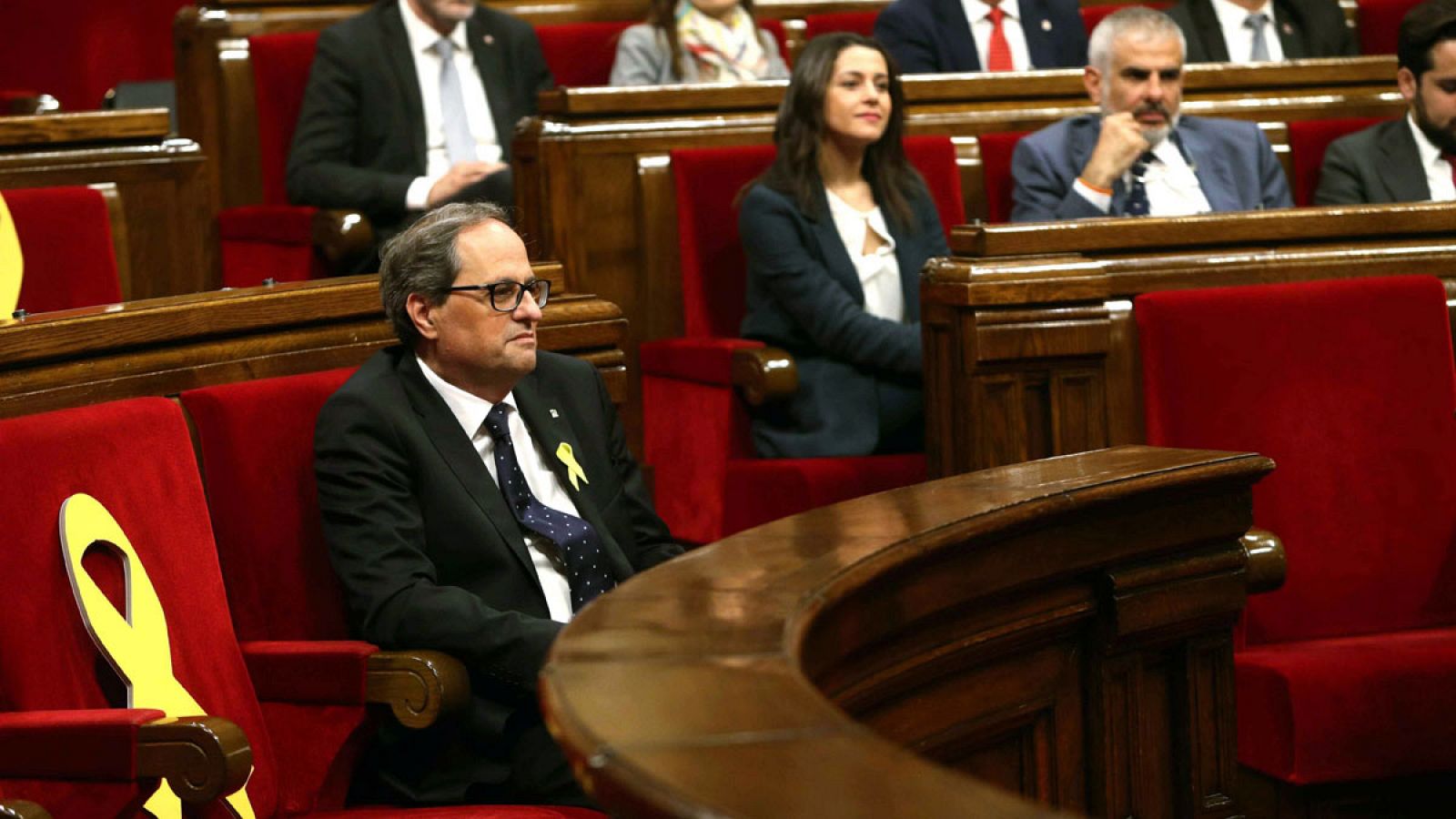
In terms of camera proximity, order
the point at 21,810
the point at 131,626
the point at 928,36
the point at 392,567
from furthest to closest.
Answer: the point at 928,36 < the point at 392,567 < the point at 131,626 < the point at 21,810

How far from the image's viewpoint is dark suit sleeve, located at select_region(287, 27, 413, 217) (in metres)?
2.50

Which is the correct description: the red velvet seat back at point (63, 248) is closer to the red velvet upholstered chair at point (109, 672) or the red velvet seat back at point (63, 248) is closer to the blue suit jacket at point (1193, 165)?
the red velvet upholstered chair at point (109, 672)

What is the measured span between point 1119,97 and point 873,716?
→ 156 cm

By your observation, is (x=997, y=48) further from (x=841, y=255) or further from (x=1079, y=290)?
(x=1079, y=290)

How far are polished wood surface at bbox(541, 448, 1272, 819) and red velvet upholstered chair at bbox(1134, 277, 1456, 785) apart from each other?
338 millimetres

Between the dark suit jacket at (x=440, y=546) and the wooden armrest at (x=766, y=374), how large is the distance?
548 millimetres

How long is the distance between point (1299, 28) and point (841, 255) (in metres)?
1.20

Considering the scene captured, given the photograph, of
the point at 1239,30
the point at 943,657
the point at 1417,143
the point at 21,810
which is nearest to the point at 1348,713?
the point at 943,657

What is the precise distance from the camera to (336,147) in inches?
101

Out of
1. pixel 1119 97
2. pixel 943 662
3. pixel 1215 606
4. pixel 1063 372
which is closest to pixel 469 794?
pixel 943 662

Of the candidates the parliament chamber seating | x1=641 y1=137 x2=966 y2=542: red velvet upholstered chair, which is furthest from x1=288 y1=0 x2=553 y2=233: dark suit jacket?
the parliament chamber seating

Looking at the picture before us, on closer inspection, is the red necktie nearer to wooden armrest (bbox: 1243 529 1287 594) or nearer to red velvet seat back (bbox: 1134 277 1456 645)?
red velvet seat back (bbox: 1134 277 1456 645)

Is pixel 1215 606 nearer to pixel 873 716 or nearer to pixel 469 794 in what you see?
pixel 873 716

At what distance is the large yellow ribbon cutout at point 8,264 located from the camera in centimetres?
171
